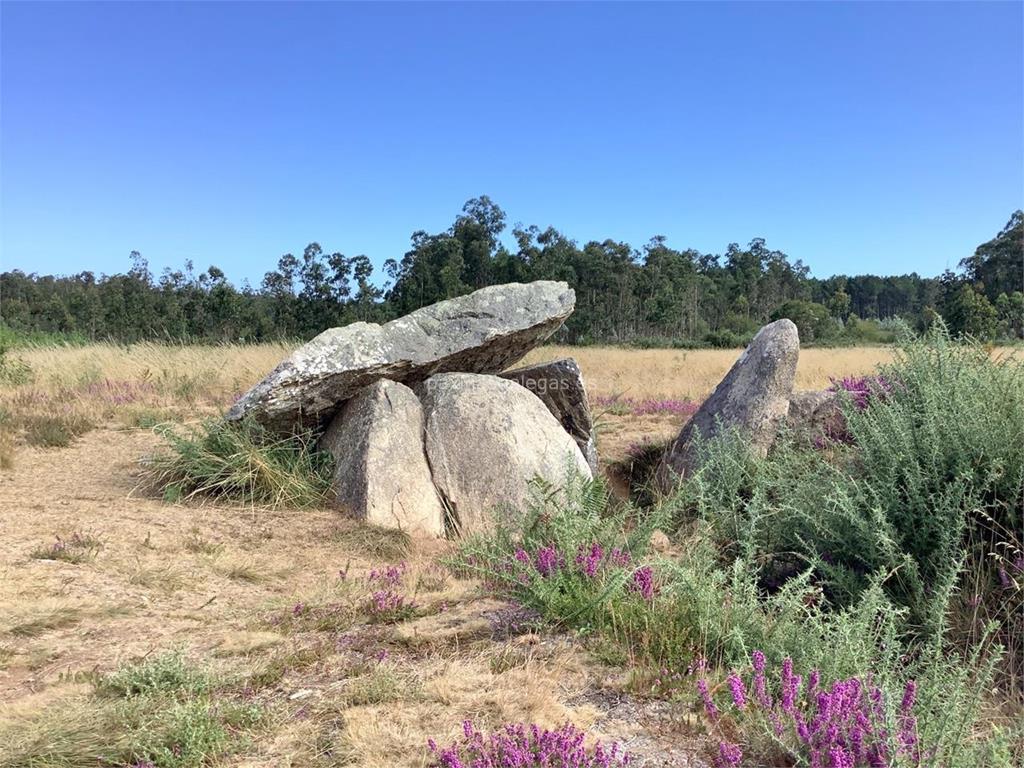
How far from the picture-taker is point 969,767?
5.85 ft

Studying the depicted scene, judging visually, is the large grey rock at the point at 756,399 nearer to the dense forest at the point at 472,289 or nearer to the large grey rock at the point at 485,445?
the large grey rock at the point at 485,445

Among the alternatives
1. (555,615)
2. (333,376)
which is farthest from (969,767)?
(333,376)

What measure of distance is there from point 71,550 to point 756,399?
5833mm

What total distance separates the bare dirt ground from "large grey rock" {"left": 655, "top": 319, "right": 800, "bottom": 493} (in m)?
3.14

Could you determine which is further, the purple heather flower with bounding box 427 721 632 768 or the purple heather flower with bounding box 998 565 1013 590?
the purple heather flower with bounding box 998 565 1013 590

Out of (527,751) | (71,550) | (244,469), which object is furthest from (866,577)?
(244,469)

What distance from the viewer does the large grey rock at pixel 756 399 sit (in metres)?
6.58

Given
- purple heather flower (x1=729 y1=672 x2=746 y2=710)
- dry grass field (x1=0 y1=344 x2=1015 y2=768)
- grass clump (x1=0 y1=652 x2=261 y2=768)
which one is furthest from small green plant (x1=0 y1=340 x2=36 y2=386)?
purple heather flower (x1=729 y1=672 x2=746 y2=710)

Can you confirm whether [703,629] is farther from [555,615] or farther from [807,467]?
[807,467]

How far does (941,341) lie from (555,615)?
10.2 ft

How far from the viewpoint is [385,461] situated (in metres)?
5.68

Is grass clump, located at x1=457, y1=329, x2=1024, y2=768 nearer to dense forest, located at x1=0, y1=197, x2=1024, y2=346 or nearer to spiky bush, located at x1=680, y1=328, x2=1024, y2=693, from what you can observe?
spiky bush, located at x1=680, y1=328, x2=1024, y2=693

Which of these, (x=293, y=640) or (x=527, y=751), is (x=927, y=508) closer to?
(x=527, y=751)

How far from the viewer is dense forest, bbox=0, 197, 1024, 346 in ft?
110
